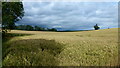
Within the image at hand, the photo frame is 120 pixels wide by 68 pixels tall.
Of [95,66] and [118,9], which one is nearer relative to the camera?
[95,66]

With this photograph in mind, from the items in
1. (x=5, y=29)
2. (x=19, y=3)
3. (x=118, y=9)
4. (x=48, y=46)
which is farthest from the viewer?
(x=19, y=3)

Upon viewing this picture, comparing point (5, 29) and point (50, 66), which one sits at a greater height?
point (5, 29)

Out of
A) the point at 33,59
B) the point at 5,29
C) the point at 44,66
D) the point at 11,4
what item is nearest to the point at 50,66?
the point at 44,66

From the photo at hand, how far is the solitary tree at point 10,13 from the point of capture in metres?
11.0

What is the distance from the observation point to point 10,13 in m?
13.0

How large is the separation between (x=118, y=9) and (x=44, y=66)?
17.9 ft

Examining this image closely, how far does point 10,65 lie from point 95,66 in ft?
9.13

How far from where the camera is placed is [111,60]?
11.1 ft

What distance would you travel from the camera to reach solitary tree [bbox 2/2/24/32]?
11.0m

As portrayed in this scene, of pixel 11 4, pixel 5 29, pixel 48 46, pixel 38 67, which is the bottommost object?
pixel 38 67

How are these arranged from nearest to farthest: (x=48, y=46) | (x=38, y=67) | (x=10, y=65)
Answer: (x=38, y=67) → (x=10, y=65) → (x=48, y=46)

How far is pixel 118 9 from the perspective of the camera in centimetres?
616

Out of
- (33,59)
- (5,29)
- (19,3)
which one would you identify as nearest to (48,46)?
(33,59)

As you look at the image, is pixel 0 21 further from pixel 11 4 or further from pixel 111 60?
pixel 111 60
